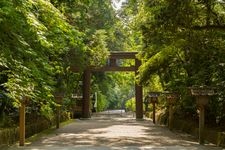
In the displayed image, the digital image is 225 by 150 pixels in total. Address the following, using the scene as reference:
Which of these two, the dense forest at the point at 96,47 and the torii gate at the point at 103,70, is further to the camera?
the torii gate at the point at 103,70

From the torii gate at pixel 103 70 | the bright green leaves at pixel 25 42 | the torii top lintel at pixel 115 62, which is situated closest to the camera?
the bright green leaves at pixel 25 42

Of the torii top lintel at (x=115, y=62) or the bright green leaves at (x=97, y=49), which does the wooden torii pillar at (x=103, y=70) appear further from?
the bright green leaves at (x=97, y=49)

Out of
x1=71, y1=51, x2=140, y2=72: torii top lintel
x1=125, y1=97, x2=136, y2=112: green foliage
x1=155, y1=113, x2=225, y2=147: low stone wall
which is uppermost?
x1=71, y1=51, x2=140, y2=72: torii top lintel

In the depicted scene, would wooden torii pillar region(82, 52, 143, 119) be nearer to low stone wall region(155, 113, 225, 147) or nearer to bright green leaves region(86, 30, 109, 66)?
bright green leaves region(86, 30, 109, 66)

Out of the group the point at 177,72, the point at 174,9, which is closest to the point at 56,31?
the point at 174,9

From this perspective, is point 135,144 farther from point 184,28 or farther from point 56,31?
point 56,31

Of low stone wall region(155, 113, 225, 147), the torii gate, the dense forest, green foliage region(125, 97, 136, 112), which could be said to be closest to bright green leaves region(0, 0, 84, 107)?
the dense forest

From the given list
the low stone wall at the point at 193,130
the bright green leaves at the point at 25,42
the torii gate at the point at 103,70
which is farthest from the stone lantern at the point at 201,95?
the torii gate at the point at 103,70

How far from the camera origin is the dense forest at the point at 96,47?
6242 mm

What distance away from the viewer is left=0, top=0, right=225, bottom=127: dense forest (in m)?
6.24

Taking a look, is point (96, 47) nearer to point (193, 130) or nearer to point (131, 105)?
point (193, 130)

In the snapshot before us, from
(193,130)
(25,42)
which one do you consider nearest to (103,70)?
(193,130)

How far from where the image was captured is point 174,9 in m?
11.8

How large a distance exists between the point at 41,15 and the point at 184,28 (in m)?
7.02
